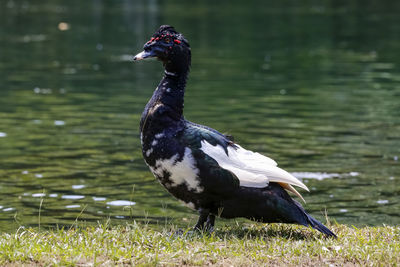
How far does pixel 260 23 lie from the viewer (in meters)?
49.2

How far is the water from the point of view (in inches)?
470

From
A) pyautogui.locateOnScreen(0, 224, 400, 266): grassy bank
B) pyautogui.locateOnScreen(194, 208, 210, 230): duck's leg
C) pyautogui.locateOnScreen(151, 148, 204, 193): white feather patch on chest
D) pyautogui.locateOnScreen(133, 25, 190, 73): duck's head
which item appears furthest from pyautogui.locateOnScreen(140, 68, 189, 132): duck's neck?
pyautogui.locateOnScreen(0, 224, 400, 266): grassy bank

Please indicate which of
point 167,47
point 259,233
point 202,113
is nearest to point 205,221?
point 259,233

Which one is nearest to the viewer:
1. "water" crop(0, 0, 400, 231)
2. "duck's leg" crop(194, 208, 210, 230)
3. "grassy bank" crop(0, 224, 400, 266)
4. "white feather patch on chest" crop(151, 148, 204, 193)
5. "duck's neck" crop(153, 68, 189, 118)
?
"grassy bank" crop(0, 224, 400, 266)

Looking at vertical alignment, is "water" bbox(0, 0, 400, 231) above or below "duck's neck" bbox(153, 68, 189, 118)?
below

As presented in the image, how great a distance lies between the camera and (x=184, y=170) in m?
7.74

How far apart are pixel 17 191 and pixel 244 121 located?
7.63 meters

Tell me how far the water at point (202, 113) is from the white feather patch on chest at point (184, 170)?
1.69m

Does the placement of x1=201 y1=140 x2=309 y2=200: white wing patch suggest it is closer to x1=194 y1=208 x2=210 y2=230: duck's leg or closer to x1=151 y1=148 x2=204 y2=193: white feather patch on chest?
x1=151 y1=148 x2=204 y2=193: white feather patch on chest

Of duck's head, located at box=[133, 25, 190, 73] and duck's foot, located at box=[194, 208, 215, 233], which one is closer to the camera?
duck's foot, located at box=[194, 208, 215, 233]

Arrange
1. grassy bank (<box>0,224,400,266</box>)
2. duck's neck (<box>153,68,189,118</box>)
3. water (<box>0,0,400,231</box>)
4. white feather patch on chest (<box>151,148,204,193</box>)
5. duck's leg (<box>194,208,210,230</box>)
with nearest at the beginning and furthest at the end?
grassy bank (<box>0,224,400,266</box>)
white feather patch on chest (<box>151,148,204,193</box>)
duck's leg (<box>194,208,210,230</box>)
duck's neck (<box>153,68,189,118</box>)
water (<box>0,0,400,231</box>)

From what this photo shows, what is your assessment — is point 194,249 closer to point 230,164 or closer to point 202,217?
point 202,217

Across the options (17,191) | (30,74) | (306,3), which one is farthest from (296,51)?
(306,3)

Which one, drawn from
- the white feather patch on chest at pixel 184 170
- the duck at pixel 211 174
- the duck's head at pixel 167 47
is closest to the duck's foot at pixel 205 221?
the duck at pixel 211 174
